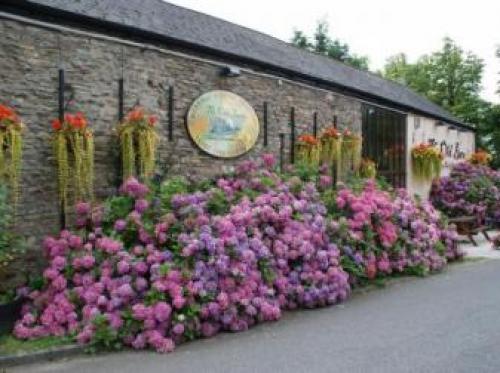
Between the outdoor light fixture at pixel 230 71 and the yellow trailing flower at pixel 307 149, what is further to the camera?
the yellow trailing flower at pixel 307 149

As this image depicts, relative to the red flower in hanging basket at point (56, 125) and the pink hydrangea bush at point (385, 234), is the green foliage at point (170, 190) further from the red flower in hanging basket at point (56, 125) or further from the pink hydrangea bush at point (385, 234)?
the pink hydrangea bush at point (385, 234)

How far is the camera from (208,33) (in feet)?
39.3

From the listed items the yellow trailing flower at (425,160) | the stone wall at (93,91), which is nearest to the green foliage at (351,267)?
the stone wall at (93,91)

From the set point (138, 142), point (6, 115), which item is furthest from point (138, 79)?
point (6, 115)

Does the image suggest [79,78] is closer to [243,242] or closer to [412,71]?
[243,242]

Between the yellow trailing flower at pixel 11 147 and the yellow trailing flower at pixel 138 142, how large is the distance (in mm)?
1637

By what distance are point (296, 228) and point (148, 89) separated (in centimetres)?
316

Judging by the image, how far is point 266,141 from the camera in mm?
11711

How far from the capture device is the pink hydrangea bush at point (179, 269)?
634cm

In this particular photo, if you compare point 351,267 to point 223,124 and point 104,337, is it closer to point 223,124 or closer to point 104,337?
point 223,124

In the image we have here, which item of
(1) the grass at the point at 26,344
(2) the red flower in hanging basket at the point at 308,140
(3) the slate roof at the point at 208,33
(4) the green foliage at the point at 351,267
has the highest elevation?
(3) the slate roof at the point at 208,33

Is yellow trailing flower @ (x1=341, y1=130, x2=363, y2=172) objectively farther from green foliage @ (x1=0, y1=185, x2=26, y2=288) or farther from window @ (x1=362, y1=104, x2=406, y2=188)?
green foliage @ (x1=0, y1=185, x2=26, y2=288)

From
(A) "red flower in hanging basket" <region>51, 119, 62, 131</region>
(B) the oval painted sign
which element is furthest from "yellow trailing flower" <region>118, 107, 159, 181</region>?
(B) the oval painted sign

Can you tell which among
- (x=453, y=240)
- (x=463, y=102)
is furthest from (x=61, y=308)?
(x=463, y=102)
